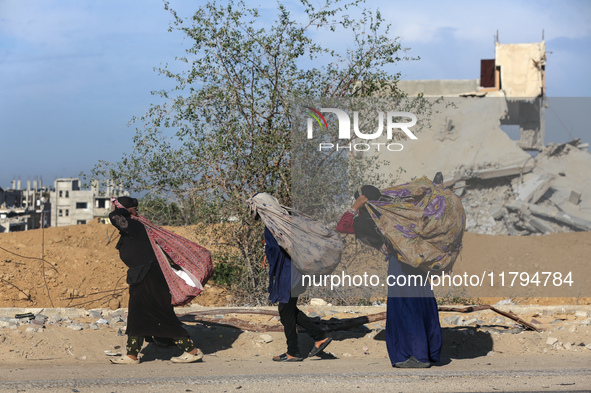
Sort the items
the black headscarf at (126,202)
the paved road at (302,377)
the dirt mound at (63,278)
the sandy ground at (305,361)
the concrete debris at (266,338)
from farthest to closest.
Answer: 1. the dirt mound at (63,278)
2. the concrete debris at (266,338)
3. the black headscarf at (126,202)
4. the sandy ground at (305,361)
5. the paved road at (302,377)

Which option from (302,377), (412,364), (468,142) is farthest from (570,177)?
(302,377)

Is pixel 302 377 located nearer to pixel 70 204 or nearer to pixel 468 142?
pixel 468 142

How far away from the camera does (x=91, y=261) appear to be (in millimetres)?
12547

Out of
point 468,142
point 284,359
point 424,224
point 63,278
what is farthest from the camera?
point 468,142

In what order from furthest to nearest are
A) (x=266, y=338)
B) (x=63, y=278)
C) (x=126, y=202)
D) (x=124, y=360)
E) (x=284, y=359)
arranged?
(x=63, y=278) < (x=266, y=338) < (x=284, y=359) < (x=126, y=202) < (x=124, y=360)

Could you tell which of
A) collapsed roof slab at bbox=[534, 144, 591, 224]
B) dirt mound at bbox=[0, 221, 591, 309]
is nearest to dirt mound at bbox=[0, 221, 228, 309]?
dirt mound at bbox=[0, 221, 591, 309]

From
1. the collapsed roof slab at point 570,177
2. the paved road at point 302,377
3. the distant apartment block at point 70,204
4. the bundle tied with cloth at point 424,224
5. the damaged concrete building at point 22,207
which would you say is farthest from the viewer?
the distant apartment block at point 70,204

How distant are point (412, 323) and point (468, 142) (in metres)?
12.3

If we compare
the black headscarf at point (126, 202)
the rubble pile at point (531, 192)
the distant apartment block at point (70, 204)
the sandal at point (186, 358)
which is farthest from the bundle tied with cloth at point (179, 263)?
the distant apartment block at point (70, 204)

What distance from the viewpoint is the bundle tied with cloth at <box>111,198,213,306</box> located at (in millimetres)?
6230

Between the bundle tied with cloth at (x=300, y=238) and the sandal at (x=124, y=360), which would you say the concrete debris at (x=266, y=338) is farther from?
the sandal at (x=124, y=360)

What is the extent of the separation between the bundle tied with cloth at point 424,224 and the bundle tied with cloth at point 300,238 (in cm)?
67

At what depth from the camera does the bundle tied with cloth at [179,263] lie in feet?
20.4

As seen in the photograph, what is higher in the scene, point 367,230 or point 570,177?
point 570,177
